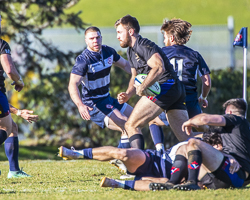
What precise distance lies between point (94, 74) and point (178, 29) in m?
1.47

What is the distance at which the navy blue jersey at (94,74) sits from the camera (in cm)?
649

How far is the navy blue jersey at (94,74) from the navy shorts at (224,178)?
247cm

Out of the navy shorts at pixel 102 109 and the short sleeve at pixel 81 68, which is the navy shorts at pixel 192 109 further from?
Answer: the short sleeve at pixel 81 68

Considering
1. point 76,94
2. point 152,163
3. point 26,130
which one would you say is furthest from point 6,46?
point 26,130

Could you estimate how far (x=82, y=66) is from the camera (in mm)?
6363

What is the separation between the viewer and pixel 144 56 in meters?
5.46

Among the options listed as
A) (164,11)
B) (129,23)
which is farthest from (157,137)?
(164,11)

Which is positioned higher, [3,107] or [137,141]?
[3,107]

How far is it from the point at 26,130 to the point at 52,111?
1.22 meters

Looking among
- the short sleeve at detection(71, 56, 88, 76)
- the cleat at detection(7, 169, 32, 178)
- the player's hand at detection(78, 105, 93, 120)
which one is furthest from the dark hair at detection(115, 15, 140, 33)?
the cleat at detection(7, 169, 32, 178)

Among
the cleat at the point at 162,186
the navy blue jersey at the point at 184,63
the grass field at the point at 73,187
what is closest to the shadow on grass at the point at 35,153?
the grass field at the point at 73,187

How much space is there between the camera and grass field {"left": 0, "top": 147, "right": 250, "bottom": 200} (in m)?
4.37

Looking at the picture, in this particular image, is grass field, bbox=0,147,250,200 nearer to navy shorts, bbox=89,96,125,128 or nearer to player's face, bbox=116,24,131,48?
navy shorts, bbox=89,96,125,128

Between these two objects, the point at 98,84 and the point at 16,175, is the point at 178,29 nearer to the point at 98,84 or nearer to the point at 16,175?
the point at 98,84
